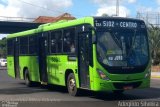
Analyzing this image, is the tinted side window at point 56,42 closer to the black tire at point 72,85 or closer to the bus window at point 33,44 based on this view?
the black tire at point 72,85

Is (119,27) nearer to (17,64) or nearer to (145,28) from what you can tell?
(145,28)

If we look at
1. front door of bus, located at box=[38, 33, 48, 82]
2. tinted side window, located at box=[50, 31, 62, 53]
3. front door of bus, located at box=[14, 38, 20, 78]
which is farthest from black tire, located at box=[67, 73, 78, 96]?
front door of bus, located at box=[14, 38, 20, 78]

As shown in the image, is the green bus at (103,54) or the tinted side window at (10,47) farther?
the tinted side window at (10,47)

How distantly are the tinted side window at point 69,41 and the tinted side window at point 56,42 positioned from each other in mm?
470

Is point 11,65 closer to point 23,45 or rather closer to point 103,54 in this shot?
point 23,45

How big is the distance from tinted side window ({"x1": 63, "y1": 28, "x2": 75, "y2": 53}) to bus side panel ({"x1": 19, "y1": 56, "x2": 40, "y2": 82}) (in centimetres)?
385

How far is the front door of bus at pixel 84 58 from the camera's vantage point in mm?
15734

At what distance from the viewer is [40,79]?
2081 centimetres

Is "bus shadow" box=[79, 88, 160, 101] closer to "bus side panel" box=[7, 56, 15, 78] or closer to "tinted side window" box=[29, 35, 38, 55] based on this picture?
"tinted side window" box=[29, 35, 38, 55]

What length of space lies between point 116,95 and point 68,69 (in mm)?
2154

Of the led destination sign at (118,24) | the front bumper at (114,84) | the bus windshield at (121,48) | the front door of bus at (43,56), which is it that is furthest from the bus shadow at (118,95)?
the front door of bus at (43,56)

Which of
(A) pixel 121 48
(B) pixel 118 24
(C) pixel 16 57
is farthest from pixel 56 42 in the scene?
(C) pixel 16 57

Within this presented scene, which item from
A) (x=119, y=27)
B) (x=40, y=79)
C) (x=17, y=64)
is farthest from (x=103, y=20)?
(x=17, y=64)

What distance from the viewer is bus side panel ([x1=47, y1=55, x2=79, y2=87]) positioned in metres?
17.1
